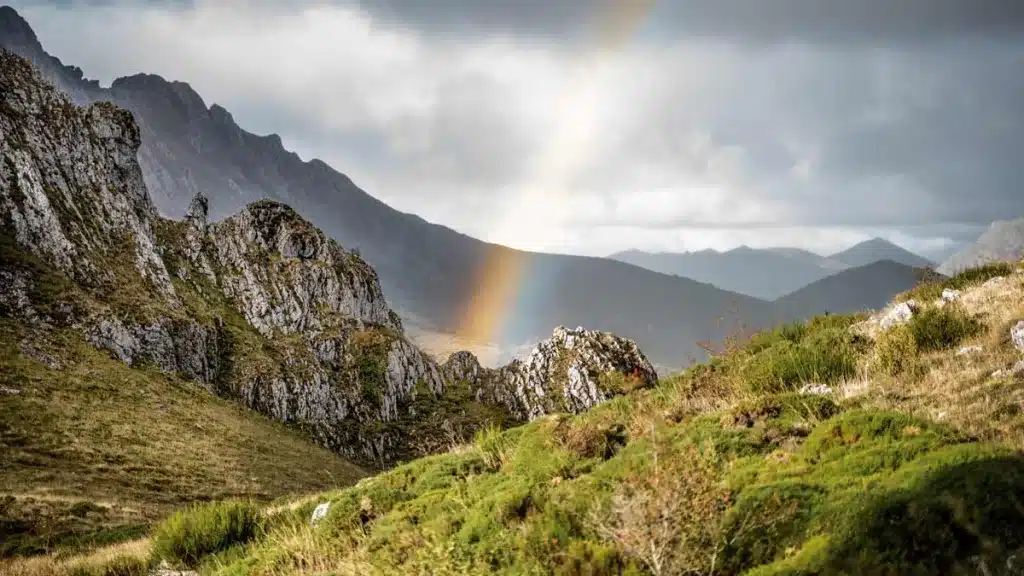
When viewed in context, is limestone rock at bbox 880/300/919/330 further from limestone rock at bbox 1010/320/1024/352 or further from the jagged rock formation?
the jagged rock formation

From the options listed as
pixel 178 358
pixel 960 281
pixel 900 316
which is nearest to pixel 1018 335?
pixel 900 316

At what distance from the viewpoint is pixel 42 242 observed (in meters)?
67.1

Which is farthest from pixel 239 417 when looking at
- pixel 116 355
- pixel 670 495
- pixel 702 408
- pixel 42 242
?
pixel 670 495

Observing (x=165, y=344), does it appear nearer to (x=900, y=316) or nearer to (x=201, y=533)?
(x=201, y=533)

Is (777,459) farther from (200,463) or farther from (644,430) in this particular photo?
(200,463)

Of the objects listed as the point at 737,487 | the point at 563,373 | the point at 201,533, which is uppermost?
the point at 737,487

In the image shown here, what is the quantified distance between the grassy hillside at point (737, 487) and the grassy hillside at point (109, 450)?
593 inches

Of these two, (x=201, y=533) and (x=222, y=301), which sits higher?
(x=222, y=301)

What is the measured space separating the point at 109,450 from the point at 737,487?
45.2 metres

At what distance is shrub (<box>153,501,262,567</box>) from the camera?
11.7 meters

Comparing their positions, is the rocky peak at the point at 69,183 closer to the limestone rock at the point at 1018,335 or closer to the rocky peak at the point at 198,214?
the rocky peak at the point at 198,214

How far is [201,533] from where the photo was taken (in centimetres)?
1193

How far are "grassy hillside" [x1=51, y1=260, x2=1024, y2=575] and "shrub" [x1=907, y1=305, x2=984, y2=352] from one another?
44mm

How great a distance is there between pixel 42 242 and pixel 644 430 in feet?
269
